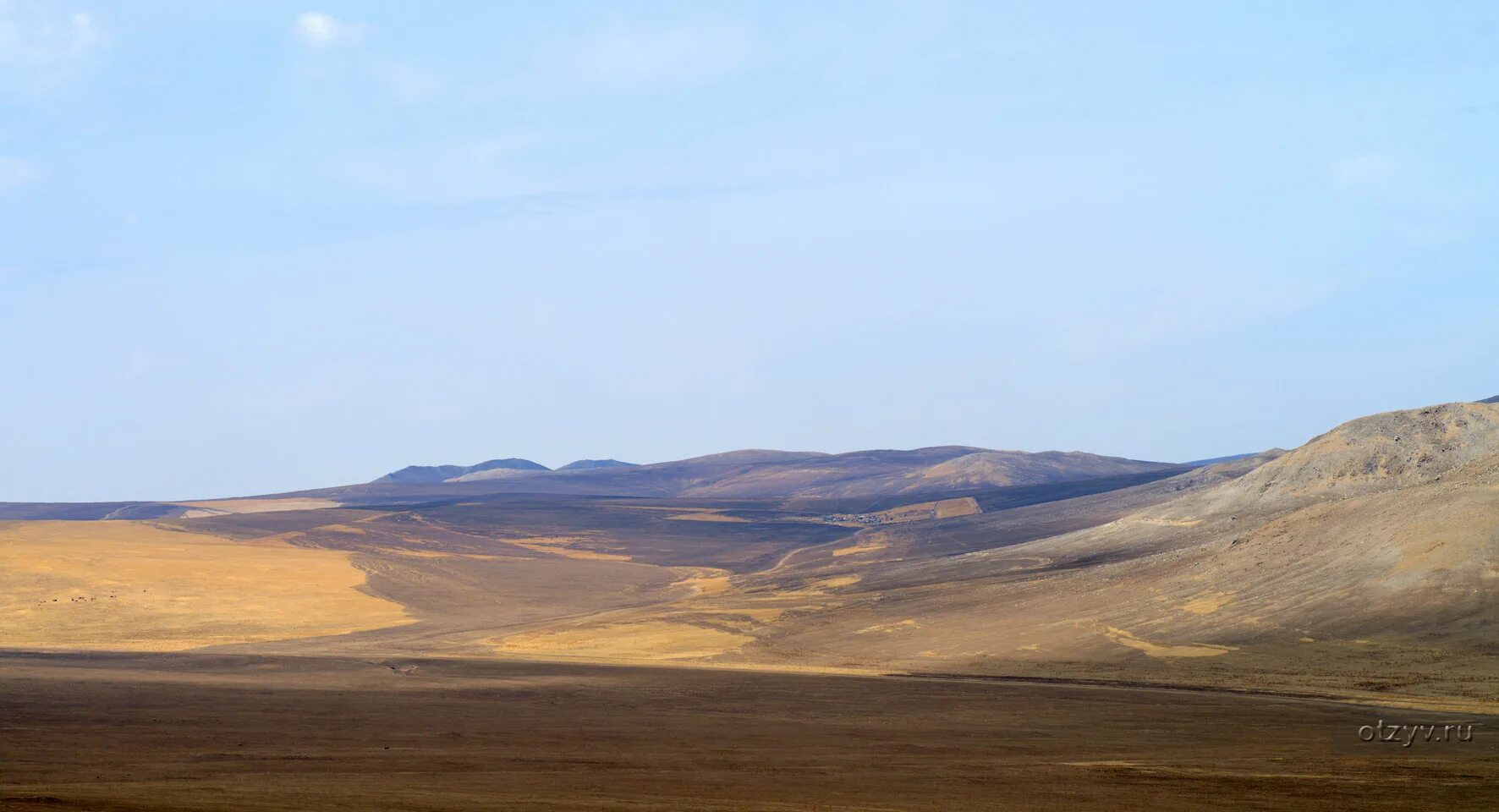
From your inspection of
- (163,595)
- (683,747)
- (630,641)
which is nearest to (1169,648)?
(630,641)

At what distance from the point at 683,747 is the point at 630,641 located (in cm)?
2151

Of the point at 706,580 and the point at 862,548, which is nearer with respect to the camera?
the point at 706,580

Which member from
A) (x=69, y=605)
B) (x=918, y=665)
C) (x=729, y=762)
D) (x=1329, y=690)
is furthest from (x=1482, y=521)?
(x=69, y=605)

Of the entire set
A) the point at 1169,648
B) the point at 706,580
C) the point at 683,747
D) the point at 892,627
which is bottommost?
the point at 706,580

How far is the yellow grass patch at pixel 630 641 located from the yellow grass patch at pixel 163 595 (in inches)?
365

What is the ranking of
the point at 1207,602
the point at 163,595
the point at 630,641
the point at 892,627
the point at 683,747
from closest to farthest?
the point at 683,747 < the point at 1207,602 < the point at 630,641 < the point at 892,627 < the point at 163,595

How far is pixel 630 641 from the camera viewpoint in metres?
41.4

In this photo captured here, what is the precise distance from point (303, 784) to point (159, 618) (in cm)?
3498

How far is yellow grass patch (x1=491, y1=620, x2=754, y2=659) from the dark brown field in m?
8.14

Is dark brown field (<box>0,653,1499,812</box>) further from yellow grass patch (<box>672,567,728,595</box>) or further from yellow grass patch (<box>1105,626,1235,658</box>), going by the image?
yellow grass patch (<box>672,567,728,595</box>)

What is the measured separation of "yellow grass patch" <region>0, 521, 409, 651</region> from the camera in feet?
142

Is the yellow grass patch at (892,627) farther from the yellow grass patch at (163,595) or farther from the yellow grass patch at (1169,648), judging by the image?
the yellow grass patch at (163,595)

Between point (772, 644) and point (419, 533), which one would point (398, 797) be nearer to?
point (772, 644)

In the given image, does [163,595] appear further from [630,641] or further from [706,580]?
[706,580]
